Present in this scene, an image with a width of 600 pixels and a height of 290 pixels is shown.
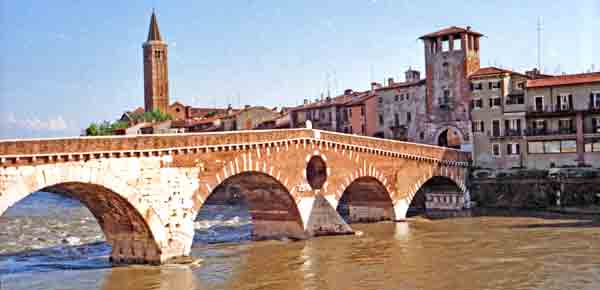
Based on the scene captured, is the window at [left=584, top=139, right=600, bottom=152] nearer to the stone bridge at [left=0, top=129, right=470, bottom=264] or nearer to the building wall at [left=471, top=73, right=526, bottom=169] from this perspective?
the building wall at [left=471, top=73, right=526, bottom=169]

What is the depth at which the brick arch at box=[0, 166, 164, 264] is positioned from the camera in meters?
25.1

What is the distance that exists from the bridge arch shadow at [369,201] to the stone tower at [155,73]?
187 feet

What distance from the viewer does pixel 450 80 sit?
54875 mm

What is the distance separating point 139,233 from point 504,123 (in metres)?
31.9

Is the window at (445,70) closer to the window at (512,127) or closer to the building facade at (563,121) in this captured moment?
the window at (512,127)

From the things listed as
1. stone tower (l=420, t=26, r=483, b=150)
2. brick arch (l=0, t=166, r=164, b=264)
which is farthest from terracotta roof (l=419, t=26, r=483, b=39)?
brick arch (l=0, t=166, r=164, b=264)

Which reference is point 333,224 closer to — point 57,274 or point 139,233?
point 139,233

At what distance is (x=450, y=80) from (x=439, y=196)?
31.2 ft

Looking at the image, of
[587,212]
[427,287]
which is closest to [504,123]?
[587,212]

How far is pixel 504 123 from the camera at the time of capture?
52562 mm

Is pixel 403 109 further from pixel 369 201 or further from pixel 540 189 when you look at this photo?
pixel 369 201

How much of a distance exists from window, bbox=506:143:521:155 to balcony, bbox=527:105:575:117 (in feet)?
8.37

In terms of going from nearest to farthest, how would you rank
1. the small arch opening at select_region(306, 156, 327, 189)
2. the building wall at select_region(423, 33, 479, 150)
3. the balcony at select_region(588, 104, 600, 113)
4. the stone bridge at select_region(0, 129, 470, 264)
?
the stone bridge at select_region(0, 129, 470, 264) < the small arch opening at select_region(306, 156, 327, 189) < the balcony at select_region(588, 104, 600, 113) < the building wall at select_region(423, 33, 479, 150)

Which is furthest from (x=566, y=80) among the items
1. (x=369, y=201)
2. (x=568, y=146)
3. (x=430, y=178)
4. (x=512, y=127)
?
(x=369, y=201)
